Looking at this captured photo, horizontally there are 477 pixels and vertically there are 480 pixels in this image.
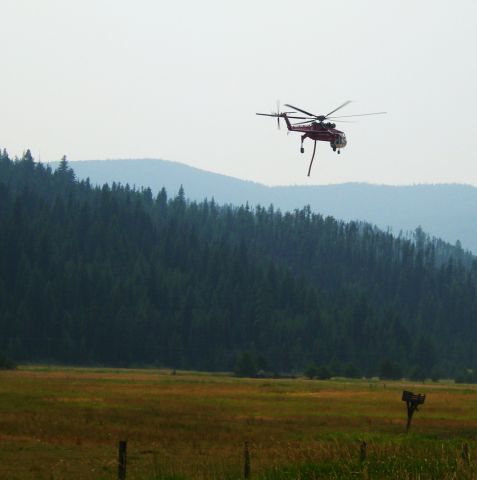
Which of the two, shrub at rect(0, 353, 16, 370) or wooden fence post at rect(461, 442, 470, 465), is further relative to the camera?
shrub at rect(0, 353, 16, 370)

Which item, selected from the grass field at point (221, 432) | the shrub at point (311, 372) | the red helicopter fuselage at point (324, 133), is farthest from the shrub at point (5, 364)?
the red helicopter fuselage at point (324, 133)

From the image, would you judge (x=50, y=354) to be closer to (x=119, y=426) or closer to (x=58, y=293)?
(x=58, y=293)

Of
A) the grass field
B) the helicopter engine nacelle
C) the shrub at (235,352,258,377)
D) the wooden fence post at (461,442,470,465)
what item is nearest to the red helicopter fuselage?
the helicopter engine nacelle

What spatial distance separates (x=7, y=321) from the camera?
594ft

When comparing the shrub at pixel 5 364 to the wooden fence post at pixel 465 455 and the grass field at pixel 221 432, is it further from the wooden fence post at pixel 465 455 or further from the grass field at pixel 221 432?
the wooden fence post at pixel 465 455

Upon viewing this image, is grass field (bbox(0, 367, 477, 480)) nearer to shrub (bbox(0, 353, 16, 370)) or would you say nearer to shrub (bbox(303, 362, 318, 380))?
shrub (bbox(0, 353, 16, 370))

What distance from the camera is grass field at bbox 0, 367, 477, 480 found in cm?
3434

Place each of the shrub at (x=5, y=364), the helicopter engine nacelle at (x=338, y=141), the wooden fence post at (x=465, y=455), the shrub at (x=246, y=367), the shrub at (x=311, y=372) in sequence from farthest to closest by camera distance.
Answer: the shrub at (x=311, y=372) → the shrub at (x=246, y=367) → the shrub at (x=5, y=364) → the helicopter engine nacelle at (x=338, y=141) → the wooden fence post at (x=465, y=455)

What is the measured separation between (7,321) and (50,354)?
9.40 metres

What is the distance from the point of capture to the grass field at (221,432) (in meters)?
34.3

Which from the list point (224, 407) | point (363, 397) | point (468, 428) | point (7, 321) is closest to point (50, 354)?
point (7, 321)

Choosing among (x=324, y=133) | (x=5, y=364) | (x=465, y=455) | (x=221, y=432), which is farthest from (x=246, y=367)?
(x=465, y=455)

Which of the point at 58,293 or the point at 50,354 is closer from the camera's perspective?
the point at 50,354

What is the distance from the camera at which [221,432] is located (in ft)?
176
